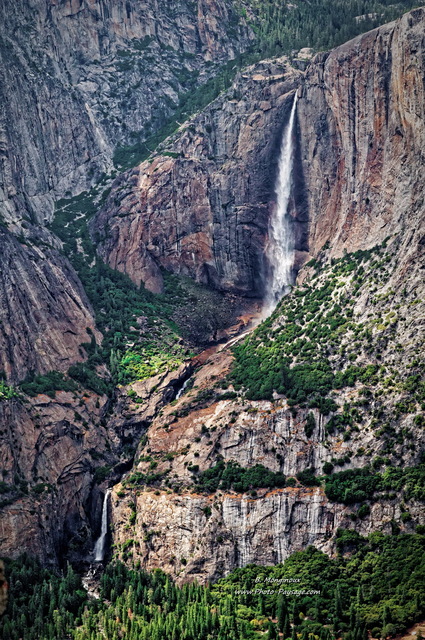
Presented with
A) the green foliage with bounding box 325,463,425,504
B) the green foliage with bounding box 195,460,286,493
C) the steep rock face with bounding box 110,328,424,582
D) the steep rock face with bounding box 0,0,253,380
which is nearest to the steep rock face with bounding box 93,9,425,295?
the steep rock face with bounding box 0,0,253,380

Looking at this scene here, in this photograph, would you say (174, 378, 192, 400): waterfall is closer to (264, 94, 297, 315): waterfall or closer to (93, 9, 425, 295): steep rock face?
(264, 94, 297, 315): waterfall

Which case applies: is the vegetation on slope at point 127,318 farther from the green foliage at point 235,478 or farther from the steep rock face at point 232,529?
the steep rock face at point 232,529

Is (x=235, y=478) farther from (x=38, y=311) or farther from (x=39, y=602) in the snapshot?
(x=38, y=311)

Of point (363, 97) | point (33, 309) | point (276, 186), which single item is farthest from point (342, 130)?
point (33, 309)

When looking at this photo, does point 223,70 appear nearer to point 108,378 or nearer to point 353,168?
point 353,168

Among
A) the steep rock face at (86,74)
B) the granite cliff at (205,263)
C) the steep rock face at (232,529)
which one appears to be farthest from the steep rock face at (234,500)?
the steep rock face at (86,74)

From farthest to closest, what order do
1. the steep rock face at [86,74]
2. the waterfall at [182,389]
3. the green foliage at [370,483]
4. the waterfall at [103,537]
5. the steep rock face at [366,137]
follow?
the steep rock face at [86,74] → the waterfall at [182,389] → the steep rock face at [366,137] → the waterfall at [103,537] → the green foliage at [370,483]

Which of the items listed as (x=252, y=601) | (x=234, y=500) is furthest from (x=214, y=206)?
(x=252, y=601)
